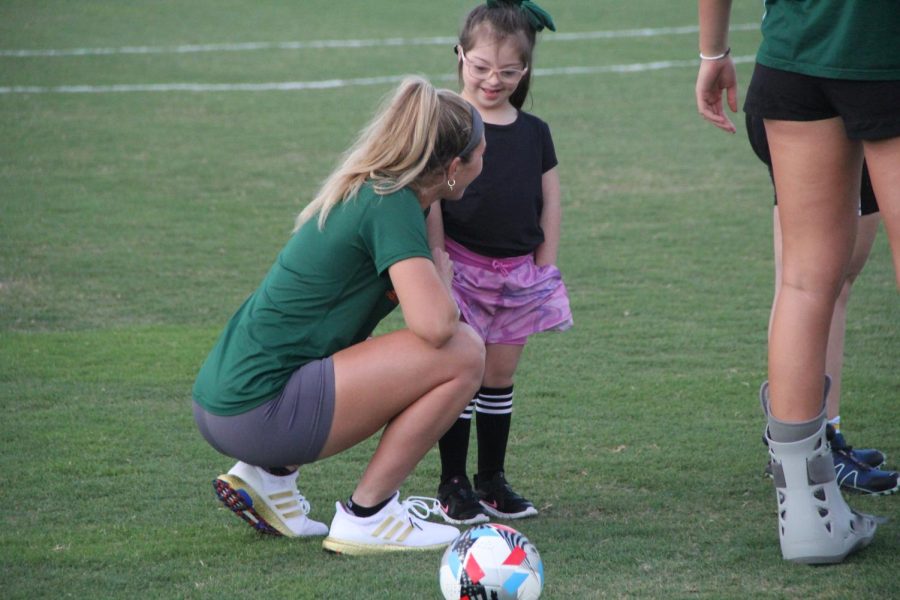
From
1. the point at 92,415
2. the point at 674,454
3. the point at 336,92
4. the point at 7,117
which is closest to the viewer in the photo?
the point at 674,454

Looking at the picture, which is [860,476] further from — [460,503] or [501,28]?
[501,28]

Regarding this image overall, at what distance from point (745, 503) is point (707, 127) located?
7.93 metres

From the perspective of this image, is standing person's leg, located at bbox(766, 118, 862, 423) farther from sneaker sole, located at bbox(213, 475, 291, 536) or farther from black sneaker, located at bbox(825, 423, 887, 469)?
sneaker sole, located at bbox(213, 475, 291, 536)

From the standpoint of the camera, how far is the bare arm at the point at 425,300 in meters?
3.12

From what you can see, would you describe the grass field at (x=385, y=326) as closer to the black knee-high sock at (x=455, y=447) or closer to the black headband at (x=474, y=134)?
the black knee-high sock at (x=455, y=447)

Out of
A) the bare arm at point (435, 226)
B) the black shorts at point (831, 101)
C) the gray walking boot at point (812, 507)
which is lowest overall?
the gray walking boot at point (812, 507)

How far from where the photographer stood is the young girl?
3662 millimetres

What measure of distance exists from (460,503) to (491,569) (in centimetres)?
90

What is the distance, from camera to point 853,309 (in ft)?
Result: 19.6

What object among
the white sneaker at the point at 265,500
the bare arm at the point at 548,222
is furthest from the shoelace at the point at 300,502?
the bare arm at the point at 548,222

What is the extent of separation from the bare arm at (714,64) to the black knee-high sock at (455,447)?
114 cm

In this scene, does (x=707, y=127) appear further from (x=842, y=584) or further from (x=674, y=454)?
(x=842, y=584)

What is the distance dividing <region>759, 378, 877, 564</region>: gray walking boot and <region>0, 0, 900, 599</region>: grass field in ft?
0.18

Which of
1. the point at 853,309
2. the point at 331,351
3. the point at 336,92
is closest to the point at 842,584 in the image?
the point at 331,351
